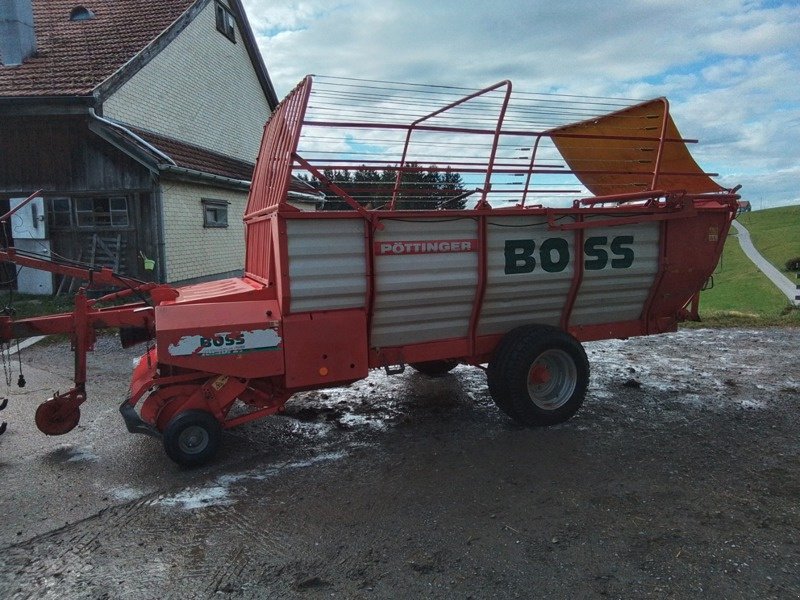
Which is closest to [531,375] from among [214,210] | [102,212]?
[102,212]

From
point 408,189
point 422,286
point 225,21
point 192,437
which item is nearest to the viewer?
point 192,437

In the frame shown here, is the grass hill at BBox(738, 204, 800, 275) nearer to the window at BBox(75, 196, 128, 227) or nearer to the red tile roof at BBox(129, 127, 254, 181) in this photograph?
the red tile roof at BBox(129, 127, 254, 181)

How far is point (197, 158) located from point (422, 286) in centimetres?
1170

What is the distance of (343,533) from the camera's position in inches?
144

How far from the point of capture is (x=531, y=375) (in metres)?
5.44

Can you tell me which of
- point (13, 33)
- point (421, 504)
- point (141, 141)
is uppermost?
point (13, 33)

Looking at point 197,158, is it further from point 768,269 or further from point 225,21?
point 768,269

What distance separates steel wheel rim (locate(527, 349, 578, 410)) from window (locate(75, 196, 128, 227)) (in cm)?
1020

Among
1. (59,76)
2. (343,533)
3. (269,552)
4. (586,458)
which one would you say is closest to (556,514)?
(586,458)

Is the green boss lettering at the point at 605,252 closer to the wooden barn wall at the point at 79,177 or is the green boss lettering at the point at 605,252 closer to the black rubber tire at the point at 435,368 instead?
the black rubber tire at the point at 435,368

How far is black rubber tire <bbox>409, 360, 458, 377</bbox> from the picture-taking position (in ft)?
22.6

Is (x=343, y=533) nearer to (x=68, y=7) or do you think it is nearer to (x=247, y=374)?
(x=247, y=374)

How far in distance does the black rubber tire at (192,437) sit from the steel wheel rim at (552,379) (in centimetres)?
273

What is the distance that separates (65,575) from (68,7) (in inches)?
672
